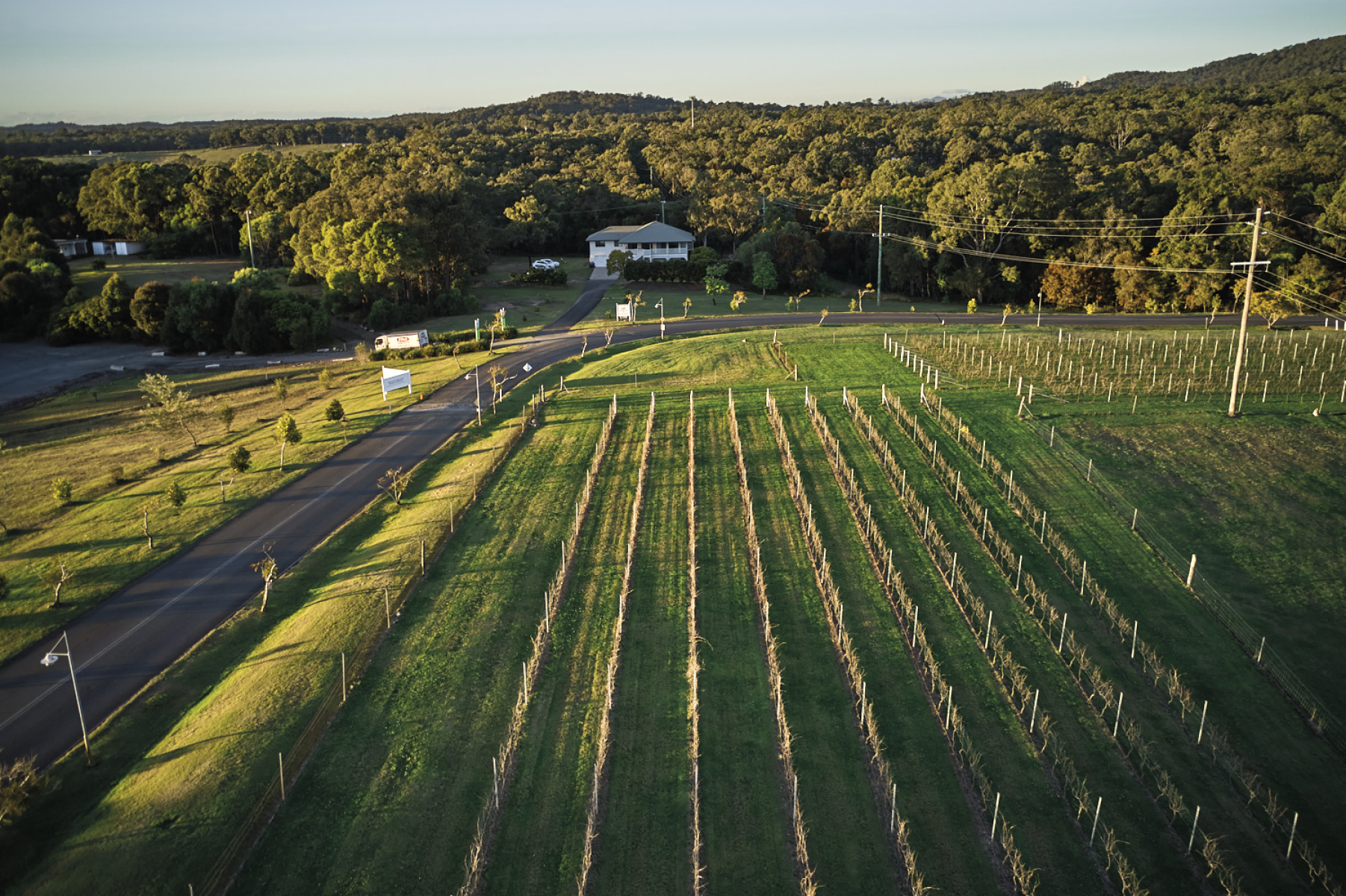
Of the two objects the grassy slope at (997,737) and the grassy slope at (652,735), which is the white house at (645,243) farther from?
the grassy slope at (997,737)

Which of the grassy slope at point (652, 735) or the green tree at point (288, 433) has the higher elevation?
the green tree at point (288, 433)

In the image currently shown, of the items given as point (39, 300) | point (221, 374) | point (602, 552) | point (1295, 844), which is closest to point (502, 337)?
point (221, 374)

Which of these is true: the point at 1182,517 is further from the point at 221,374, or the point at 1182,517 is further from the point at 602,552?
the point at 221,374

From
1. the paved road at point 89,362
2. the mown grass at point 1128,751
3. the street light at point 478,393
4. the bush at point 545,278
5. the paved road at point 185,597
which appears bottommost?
the mown grass at point 1128,751

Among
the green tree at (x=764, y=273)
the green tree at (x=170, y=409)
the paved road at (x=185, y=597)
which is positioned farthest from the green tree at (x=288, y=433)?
the green tree at (x=764, y=273)

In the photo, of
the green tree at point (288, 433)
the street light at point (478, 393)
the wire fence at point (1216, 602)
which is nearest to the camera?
the wire fence at point (1216, 602)

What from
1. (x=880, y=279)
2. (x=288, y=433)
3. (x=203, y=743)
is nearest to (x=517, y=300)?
(x=880, y=279)

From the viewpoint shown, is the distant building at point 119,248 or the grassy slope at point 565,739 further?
the distant building at point 119,248
